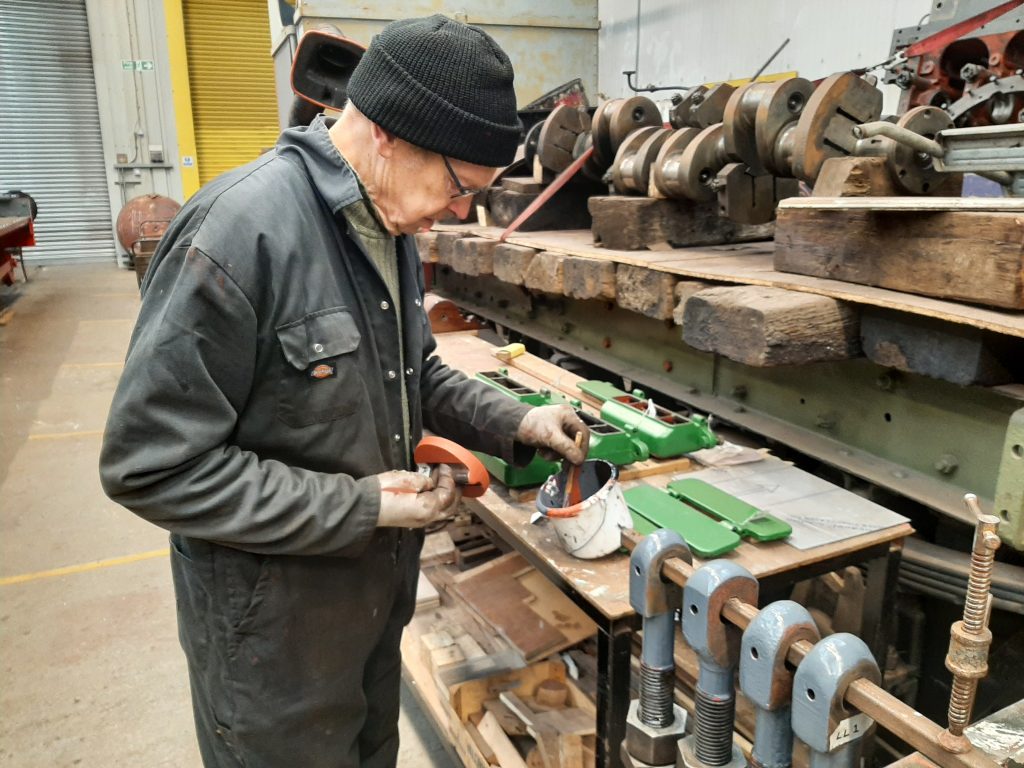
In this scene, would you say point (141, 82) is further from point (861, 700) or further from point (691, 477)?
point (861, 700)

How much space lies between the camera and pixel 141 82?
10406mm

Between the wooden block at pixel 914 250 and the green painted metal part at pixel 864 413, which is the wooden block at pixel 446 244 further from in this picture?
the wooden block at pixel 914 250

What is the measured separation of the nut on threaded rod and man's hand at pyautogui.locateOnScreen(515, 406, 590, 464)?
0.85 metres

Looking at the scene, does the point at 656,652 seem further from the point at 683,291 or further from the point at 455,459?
the point at 683,291

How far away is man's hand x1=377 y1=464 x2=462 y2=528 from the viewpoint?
1201 mm

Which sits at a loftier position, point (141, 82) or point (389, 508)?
point (141, 82)

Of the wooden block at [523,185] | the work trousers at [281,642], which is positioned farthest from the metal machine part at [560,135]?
the work trousers at [281,642]

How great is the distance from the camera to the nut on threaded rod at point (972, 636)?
77cm

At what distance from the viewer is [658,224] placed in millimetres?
2639

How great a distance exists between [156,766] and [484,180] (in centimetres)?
199

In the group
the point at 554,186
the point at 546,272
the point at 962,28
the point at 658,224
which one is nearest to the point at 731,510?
the point at 658,224

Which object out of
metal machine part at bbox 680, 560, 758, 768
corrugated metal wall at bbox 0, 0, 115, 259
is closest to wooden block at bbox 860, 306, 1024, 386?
metal machine part at bbox 680, 560, 758, 768

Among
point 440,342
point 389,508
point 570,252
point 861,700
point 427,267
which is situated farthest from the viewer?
point 427,267

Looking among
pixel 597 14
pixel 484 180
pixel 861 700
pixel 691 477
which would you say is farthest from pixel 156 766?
pixel 597 14
